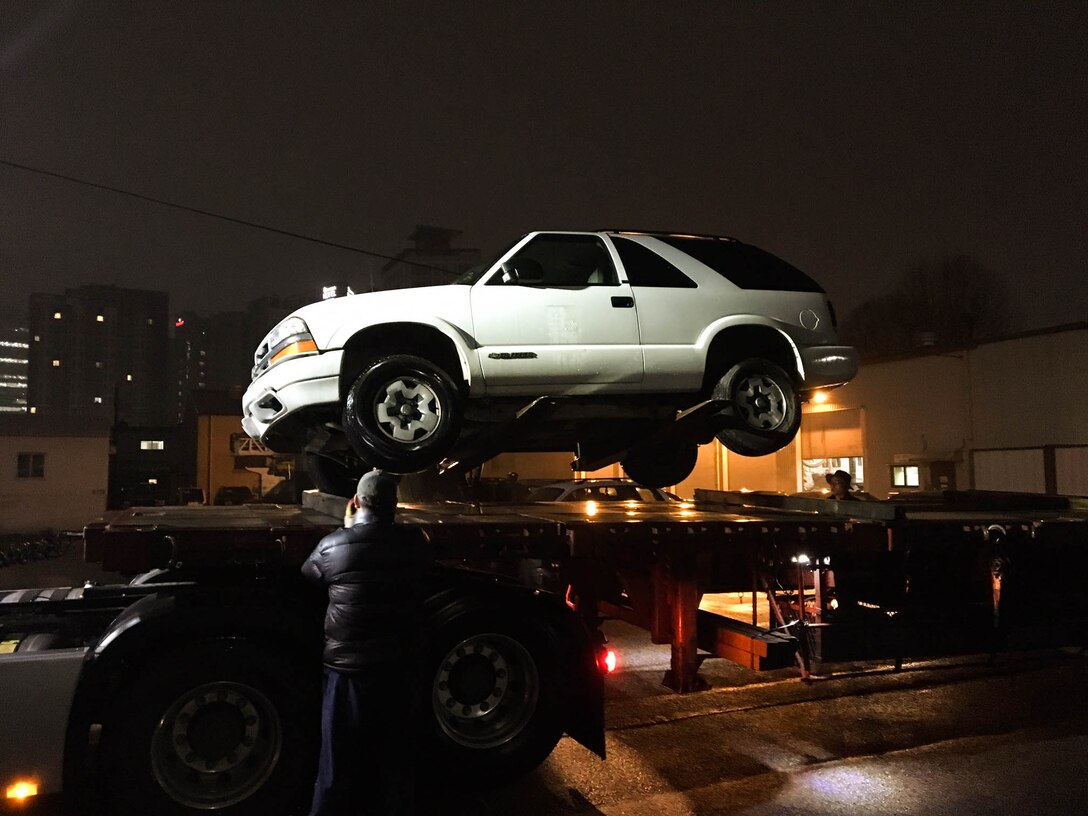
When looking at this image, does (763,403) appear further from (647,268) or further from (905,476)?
(905,476)

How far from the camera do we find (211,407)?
30281 mm

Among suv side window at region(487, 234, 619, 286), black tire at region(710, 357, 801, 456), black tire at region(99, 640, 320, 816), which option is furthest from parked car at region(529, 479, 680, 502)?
black tire at region(99, 640, 320, 816)

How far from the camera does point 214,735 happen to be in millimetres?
4152

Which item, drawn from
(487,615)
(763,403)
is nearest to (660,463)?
(763,403)

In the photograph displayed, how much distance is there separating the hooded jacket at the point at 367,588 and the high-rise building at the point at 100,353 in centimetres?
9963

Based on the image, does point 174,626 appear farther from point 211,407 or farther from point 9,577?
point 211,407

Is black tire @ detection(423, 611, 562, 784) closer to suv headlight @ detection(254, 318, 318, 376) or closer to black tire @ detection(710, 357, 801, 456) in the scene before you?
suv headlight @ detection(254, 318, 318, 376)

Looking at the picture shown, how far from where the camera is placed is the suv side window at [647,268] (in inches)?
218

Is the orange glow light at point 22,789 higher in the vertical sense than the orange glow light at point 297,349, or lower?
lower

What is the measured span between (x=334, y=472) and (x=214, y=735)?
2476 millimetres

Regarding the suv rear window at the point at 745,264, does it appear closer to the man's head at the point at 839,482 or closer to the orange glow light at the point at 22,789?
the man's head at the point at 839,482

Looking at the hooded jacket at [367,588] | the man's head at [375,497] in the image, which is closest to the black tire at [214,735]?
the hooded jacket at [367,588]

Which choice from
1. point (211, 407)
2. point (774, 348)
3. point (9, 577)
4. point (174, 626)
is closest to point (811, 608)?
point (774, 348)

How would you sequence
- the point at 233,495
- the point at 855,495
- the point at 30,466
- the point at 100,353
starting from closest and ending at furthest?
the point at 855,495
the point at 233,495
the point at 30,466
the point at 100,353
